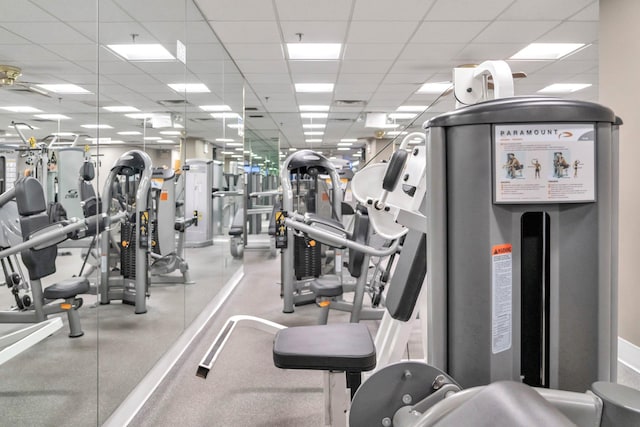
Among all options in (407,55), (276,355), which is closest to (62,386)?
(276,355)

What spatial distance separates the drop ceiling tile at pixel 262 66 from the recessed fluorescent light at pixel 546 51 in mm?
3057

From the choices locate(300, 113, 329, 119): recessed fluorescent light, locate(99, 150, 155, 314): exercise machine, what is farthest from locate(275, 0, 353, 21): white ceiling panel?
locate(300, 113, 329, 119): recessed fluorescent light

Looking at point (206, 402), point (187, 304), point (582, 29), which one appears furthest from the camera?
point (582, 29)

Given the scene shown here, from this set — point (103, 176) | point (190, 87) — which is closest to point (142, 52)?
point (190, 87)

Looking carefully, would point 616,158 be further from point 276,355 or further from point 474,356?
point 276,355

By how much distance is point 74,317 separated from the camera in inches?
67.6

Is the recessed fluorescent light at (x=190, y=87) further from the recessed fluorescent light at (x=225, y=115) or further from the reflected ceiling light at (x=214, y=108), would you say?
the recessed fluorescent light at (x=225, y=115)

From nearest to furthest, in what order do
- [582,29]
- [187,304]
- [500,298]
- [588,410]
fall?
[588,410], [500,298], [187,304], [582,29]

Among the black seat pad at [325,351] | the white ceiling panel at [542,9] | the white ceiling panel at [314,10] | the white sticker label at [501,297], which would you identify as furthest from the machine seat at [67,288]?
the white ceiling panel at [542,9]

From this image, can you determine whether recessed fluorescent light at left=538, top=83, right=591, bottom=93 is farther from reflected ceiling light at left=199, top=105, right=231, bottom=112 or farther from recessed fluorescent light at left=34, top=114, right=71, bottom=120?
recessed fluorescent light at left=34, top=114, right=71, bottom=120

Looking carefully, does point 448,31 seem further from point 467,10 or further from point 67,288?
point 67,288

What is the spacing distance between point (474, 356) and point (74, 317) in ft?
5.43

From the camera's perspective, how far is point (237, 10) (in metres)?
3.72

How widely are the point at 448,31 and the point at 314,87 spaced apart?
280 centimetres
